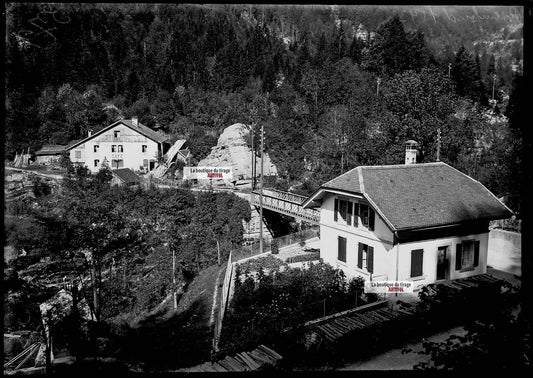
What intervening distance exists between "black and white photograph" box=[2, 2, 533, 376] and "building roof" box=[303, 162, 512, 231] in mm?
73

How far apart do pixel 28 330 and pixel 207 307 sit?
598cm

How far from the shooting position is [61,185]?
19.0 m

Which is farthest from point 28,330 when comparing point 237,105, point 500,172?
point 237,105

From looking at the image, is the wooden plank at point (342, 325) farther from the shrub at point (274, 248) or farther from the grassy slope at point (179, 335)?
the shrub at point (274, 248)

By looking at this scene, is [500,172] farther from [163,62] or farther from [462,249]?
[163,62]

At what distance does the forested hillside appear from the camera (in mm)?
20750

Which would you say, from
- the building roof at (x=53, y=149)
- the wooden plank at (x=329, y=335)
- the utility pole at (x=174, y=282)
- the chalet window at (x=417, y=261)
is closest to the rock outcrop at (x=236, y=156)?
the building roof at (x=53, y=149)

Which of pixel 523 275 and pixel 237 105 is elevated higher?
pixel 237 105

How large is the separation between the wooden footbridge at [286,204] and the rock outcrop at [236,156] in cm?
468

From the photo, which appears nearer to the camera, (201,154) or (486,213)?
(486,213)

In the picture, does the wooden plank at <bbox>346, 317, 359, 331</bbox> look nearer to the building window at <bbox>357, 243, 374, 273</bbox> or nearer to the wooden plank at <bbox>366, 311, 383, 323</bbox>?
the wooden plank at <bbox>366, 311, 383, 323</bbox>

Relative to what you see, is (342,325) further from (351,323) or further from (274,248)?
(274,248)

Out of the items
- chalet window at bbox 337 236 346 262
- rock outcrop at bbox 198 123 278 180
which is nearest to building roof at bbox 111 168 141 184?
rock outcrop at bbox 198 123 278 180

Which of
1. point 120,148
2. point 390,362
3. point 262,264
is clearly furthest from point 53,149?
point 390,362
